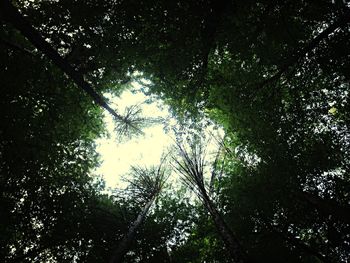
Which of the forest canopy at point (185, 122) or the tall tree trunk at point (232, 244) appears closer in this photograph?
the tall tree trunk at point (232, 244)

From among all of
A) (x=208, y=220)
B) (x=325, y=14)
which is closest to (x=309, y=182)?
(x=208, y=220)

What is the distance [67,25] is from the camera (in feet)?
24.3

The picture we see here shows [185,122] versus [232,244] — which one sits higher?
[185,122]

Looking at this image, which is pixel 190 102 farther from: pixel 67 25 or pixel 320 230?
pixel 320 230

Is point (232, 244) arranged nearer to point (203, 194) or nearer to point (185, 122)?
point (203, 194)

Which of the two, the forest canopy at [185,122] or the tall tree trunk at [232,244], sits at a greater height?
the forest canopy at [185,122]

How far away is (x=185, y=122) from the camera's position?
34.9 feet

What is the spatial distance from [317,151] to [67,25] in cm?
1123

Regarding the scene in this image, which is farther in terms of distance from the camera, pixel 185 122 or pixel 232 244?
pixel 185 122

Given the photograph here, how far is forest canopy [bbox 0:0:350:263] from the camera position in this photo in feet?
23.3

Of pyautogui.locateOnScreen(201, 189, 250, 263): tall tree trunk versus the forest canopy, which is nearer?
pyautogui.locateOnScreen(201, 189, 250, 263): tall tree trunk

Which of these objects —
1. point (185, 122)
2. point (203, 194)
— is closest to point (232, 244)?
point (203, 194)

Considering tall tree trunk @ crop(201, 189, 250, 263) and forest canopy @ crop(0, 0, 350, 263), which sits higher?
forest canopy @ crop(0, 0, 350, 263)

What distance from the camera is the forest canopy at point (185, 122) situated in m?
7.09
